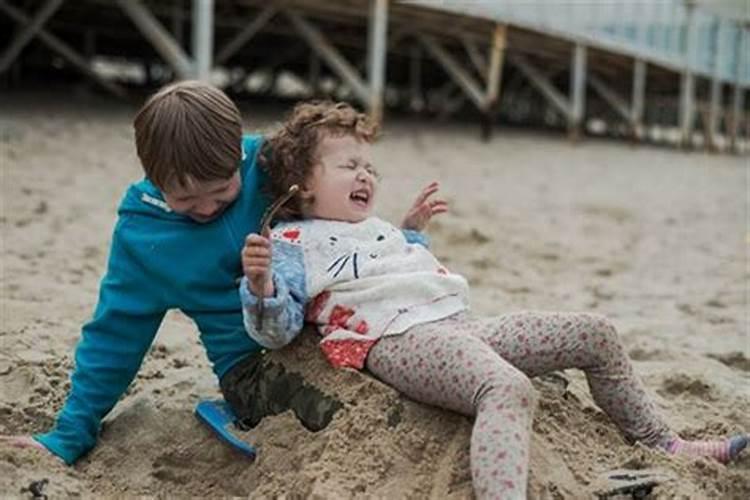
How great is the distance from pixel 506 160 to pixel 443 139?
149 centimetres

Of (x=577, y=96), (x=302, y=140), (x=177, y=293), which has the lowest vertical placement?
(x=177, y=293)

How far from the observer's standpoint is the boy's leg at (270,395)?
2.32m

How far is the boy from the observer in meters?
2.40

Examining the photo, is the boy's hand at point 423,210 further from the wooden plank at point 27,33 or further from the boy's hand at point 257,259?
the wooden plank at point 27,33

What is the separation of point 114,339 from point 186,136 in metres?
0.54

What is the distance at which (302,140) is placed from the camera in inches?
95.9

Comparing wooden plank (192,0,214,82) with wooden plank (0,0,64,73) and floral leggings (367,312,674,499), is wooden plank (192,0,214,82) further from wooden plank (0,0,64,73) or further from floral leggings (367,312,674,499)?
floral leggings (367,312,674,499)

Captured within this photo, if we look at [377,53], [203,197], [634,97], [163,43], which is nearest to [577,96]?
[634,97]

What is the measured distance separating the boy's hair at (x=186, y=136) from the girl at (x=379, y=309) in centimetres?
19

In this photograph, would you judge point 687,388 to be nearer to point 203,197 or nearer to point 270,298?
point 270,298

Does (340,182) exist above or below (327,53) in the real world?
below

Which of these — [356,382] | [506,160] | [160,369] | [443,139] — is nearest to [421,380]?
[356,382]

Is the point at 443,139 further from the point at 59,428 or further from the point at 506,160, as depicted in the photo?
the point at 59,428

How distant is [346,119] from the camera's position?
245cm
